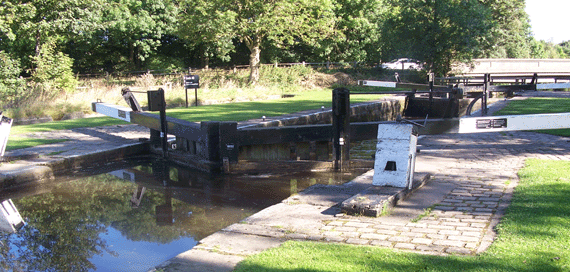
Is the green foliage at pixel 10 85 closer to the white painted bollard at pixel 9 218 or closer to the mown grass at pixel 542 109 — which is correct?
the white painted bollard at pixel 9 218

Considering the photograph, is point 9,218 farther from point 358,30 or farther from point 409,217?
point 358,30

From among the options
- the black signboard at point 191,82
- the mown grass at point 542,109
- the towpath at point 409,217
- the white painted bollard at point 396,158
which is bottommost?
the towpath at point 409,217

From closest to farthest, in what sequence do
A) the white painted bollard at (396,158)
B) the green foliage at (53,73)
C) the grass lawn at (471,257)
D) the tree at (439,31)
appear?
the grass lawn at (471,257) < the white painted bollard at (396,158) < the green foliage at (53,73) < the tree at (439,31)

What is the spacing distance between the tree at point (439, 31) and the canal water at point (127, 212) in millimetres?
30438

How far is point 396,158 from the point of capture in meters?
6.03

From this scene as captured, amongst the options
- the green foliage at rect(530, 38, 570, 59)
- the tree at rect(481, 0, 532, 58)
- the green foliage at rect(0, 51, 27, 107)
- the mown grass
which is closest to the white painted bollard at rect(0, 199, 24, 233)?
the mown grass

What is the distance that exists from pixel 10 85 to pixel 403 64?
101 ft

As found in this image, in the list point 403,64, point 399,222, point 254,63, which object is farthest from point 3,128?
point 403,64

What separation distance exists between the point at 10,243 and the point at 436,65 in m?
36.5

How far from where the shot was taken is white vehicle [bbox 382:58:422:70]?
1581 inches

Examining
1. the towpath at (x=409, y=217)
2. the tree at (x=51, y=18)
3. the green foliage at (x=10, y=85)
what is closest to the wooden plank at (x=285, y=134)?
the towpath at (x=409, y=217)

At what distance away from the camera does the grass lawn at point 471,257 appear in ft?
12.3

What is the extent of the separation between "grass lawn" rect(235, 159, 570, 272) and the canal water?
1664 millimetres

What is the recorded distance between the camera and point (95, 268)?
4.88 metres
